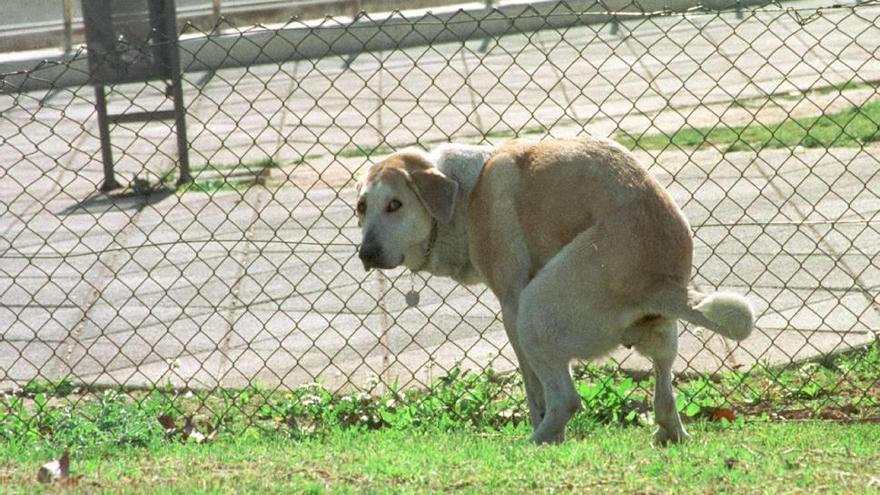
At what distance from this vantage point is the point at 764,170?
31.5 ft

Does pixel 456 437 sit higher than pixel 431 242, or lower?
lower

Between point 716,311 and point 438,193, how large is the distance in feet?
3.68

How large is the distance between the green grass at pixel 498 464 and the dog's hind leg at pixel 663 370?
0.08 meters

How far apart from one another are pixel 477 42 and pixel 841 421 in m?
10.3

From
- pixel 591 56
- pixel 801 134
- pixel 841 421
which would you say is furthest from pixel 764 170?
pixel 591 56

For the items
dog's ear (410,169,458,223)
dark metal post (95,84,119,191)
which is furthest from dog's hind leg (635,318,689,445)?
dark metal post (95,84,119,191)

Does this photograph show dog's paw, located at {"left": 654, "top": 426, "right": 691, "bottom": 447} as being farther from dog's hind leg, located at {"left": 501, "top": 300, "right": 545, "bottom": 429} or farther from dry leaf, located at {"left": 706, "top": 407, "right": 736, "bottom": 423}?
dry leaf, located at {"left": 706, "top": 407, "right": 736, "bottom": 423}

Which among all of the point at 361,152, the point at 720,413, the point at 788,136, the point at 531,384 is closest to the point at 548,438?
the point at 531,384

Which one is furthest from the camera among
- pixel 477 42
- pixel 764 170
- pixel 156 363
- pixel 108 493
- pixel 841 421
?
pixel 477 42

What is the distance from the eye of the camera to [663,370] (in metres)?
5.28

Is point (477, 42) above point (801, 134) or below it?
below

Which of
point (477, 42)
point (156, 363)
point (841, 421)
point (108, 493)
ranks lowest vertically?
point (477, 42)

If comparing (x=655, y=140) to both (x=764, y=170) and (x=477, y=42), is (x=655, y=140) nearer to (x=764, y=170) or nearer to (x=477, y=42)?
(x=764, y=170)

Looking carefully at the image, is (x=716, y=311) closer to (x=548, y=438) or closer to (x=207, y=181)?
(x=548, y=438)
